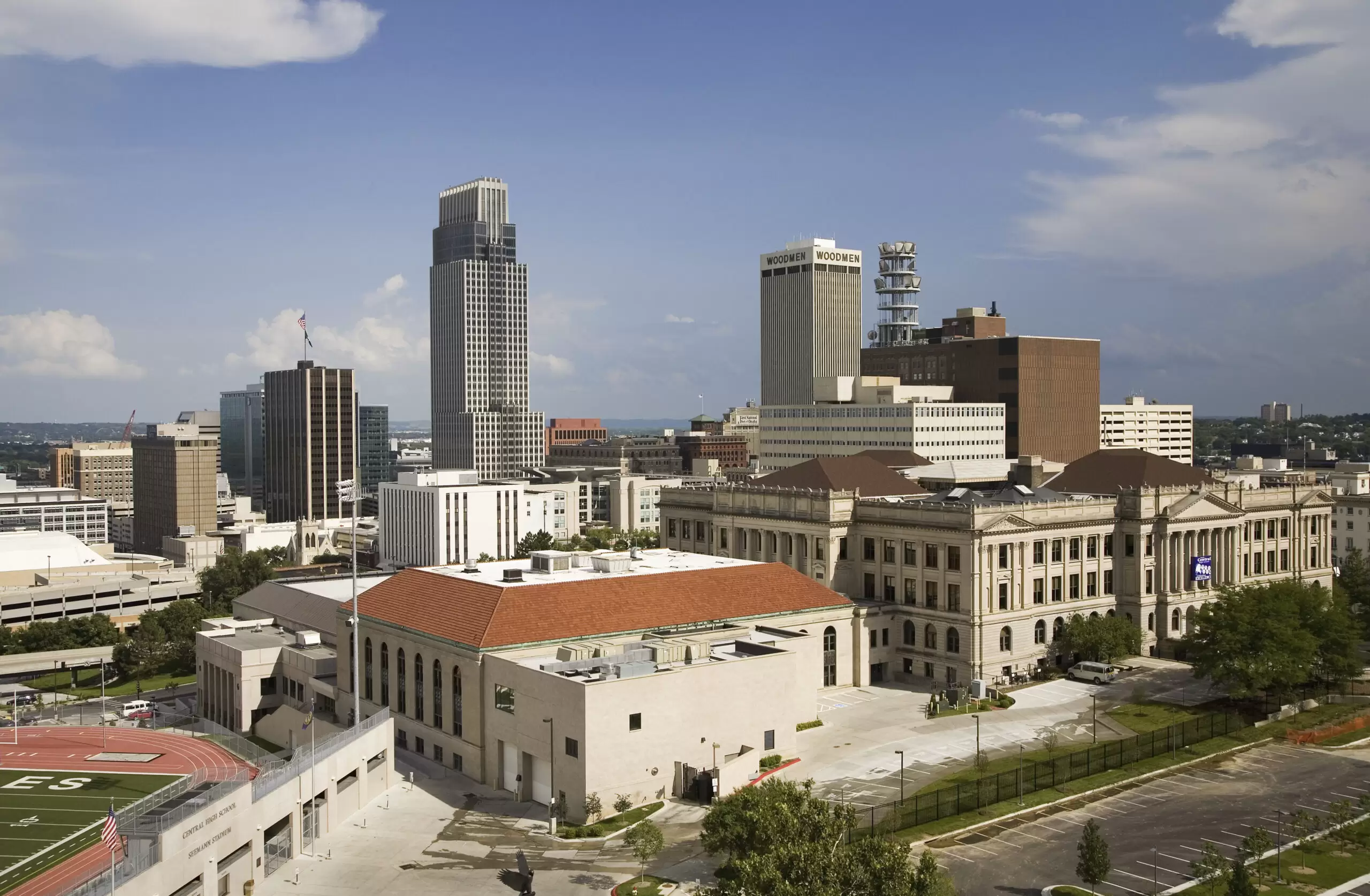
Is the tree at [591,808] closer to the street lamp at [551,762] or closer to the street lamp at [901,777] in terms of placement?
the street lamp at [551,762]

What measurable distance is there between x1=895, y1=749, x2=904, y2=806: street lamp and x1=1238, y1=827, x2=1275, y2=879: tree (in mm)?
19251

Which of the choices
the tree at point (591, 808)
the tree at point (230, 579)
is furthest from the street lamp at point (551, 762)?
the tree at point (230, 579)

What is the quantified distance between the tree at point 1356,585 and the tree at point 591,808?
255 feet

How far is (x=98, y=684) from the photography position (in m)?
144

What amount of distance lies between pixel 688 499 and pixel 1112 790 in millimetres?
77876

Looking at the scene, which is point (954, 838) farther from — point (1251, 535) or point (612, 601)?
point (1251, 535)

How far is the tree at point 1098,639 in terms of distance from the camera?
11731 cm

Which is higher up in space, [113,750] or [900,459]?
[900,459]

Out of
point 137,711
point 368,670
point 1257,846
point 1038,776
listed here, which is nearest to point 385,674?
point 368,670

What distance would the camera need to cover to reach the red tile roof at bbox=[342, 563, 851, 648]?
92.4m

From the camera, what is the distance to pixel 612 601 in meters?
97.9

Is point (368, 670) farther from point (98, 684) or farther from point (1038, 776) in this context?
point (98, 684)

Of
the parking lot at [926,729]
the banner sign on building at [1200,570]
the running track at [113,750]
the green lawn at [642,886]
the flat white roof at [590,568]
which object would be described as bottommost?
the running track at [113,750]

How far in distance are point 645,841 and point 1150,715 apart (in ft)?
169
